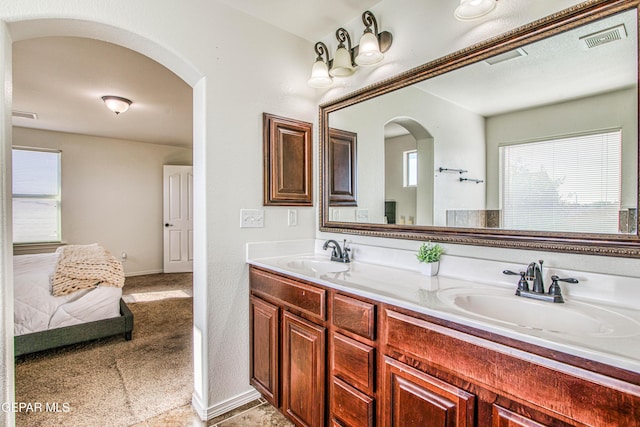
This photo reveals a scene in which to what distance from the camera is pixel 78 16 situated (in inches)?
56.7

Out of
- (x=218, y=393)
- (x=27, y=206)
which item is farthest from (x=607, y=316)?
(x=27, y=206)

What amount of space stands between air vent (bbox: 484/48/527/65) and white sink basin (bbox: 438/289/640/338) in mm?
1012

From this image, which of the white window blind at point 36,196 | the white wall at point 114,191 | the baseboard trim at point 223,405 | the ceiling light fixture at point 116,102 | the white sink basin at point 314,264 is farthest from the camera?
the white wall at point 114,191

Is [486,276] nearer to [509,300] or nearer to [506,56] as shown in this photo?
[509,300]

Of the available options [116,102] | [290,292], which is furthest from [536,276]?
[116,102]

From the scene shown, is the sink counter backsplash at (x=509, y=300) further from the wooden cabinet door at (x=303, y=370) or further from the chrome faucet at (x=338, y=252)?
the wooden cabinet door at (x=303, y=370)

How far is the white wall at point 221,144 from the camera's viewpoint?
5.80 ft

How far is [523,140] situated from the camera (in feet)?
4.50

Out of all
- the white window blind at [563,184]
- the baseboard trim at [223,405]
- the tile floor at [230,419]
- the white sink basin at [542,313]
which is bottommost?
the tile floor at [230,419]

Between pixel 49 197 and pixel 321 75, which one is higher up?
pixel 321 75

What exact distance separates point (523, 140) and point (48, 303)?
3.57 m

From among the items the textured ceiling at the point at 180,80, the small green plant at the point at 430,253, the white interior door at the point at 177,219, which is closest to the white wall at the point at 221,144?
the textured ceiling at the point at 180,80

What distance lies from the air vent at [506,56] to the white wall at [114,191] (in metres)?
5.89

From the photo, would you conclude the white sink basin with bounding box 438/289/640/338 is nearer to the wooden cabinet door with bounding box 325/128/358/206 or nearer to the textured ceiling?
the textured ceiling
